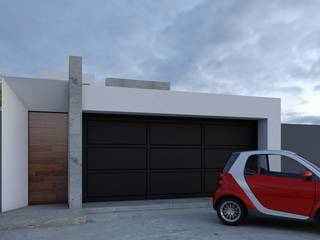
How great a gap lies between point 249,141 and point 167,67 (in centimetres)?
416

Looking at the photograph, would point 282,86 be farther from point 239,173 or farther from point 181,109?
point 239,173

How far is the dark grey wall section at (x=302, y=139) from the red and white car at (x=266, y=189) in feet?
13.5

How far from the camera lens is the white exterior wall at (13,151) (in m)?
8.42

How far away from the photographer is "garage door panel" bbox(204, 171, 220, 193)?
10.9 metres

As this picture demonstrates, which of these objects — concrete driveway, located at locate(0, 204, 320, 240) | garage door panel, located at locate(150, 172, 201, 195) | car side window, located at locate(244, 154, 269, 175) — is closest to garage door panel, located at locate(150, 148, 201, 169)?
garage door panel, located at locate(150, 172, 201, 195)

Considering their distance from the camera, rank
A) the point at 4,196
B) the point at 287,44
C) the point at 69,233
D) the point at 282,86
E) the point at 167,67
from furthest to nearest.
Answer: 1. the point at 167,67
2. the point at 282,86
3. the point at 287,44
4. the point at 4,196
5. the point at 69,233

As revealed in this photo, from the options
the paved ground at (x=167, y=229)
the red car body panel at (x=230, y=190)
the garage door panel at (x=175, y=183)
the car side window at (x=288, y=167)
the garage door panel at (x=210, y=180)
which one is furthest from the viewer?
the garage door panel at (x=210, y=180)

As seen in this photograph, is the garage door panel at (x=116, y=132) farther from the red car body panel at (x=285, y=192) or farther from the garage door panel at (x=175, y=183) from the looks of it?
the red car body panel at (x=285, y=192)

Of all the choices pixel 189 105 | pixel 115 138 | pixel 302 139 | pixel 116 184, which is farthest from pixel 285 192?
pixel 302 139

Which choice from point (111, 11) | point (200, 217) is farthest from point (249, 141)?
point (111, 11)

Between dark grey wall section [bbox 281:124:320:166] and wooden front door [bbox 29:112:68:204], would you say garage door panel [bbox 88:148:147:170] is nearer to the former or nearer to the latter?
wooden front door [bbox 29:112:68:204]

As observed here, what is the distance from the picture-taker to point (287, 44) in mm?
11062

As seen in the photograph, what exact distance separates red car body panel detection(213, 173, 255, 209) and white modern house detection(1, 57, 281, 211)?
2.84m

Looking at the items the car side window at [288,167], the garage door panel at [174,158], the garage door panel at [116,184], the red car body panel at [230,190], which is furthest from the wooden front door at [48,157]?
the car side window at [288,167]
